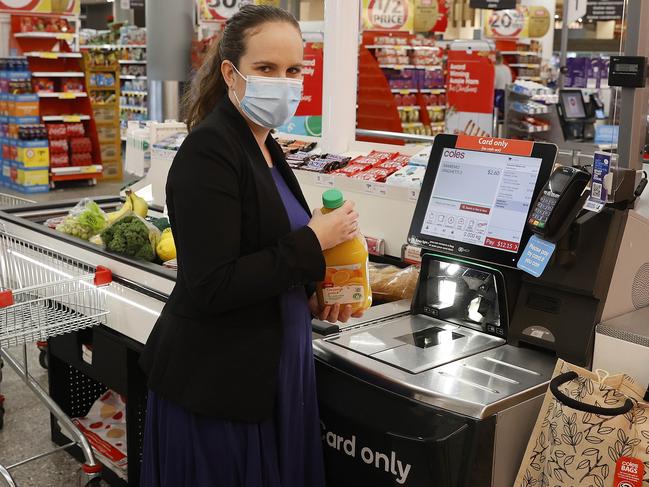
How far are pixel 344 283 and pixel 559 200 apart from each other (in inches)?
20.8

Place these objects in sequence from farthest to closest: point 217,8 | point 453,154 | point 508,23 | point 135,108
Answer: point 135,108 → point 508,23 → point 217,8 → point 453,154

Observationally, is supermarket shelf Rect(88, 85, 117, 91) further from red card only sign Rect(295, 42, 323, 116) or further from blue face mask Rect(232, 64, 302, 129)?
blue face mask Rect(232, 64, 302, 129)

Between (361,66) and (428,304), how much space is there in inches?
292

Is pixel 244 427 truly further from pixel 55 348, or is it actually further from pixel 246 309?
pixel 55 348

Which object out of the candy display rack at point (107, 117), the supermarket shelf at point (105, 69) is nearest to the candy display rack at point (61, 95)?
the candy display rack at point (107, 117)

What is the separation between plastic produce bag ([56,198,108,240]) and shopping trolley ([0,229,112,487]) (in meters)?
0.17

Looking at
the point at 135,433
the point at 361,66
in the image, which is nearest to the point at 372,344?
the point at 135,433

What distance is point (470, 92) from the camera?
30.8 ft

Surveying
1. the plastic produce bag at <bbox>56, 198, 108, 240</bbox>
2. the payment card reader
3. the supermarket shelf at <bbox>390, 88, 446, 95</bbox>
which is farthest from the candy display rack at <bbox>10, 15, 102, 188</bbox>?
the payment card reader

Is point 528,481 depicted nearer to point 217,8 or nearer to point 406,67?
point 217,8

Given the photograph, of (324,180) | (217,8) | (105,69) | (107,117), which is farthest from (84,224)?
(105,69)

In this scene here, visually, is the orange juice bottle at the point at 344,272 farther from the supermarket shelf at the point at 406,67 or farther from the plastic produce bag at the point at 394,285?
the supermarket shelf at the point at 406,67

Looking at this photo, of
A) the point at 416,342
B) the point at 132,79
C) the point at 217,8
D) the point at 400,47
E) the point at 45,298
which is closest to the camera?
the point at 416,342

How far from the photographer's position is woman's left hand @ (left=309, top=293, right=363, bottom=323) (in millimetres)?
1921
